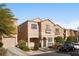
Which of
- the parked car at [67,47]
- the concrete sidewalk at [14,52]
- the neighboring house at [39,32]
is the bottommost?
the concrete sidewalk at [14,52]

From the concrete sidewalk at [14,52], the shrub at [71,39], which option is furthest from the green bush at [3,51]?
the shrub at [71,39]

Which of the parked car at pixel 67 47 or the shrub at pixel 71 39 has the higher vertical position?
the shrub at pixel 71 39

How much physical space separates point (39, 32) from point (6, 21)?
551 millimetres

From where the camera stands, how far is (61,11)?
81.6 ft

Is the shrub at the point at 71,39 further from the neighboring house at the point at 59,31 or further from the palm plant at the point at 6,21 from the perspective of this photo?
the palm plant at the point at 6,21

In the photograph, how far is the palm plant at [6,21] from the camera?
2488 centimetres

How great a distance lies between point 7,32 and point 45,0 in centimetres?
78

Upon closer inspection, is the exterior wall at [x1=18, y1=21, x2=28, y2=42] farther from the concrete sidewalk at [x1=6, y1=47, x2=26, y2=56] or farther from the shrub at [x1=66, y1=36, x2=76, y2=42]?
the shrub at [x1=66, y1=36, x2=76, y2=42]

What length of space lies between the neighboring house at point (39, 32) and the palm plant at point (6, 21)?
0.49 feet

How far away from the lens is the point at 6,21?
24.9 metres

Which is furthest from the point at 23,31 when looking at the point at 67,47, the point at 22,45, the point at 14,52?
the point at 67,47

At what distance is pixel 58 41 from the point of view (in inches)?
983

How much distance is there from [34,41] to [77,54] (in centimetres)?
71

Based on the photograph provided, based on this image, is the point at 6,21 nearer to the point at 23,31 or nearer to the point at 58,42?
the point at 23,31
